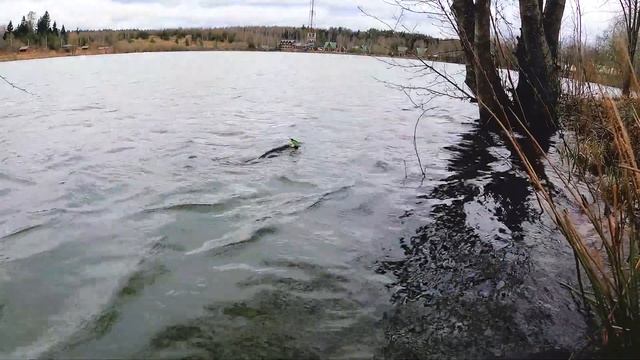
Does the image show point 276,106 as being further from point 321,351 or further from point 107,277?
point 321,351

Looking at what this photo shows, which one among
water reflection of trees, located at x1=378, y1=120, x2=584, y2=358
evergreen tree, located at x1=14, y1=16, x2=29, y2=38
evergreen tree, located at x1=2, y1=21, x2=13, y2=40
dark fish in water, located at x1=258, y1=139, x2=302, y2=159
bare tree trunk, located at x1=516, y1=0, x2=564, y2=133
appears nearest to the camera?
water reflection of trees, located at x1=378, y1=120, x2=584, y2=358

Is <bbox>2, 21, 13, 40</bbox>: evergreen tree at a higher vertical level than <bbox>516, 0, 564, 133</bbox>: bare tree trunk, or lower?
higher

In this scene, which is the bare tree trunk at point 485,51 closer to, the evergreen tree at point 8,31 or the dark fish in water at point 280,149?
the dark fish in water at point 280,149

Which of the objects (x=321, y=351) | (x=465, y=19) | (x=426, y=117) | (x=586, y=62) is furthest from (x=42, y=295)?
(x=426, y=117)

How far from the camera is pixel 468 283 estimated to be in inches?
208

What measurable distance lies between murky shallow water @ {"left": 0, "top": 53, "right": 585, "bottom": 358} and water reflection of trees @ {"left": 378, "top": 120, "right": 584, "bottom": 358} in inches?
0.8

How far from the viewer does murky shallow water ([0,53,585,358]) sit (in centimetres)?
439

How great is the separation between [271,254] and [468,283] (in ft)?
7.40

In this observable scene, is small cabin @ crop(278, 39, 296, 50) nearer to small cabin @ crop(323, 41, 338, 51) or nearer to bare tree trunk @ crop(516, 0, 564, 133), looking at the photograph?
small cabin @ crop(323, 41, 338, 51)

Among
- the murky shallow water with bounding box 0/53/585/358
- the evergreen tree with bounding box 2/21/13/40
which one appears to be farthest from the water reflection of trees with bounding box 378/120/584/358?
the evergreen tree with bounding box 2/21/13/40

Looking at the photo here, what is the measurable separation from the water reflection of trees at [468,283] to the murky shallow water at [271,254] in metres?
0.02

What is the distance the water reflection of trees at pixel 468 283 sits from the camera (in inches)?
168

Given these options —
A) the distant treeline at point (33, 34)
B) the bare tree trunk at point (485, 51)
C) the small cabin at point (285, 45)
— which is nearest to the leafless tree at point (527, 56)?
the bare tree trunk at point (485, 51)

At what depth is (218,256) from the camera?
6.11 m
